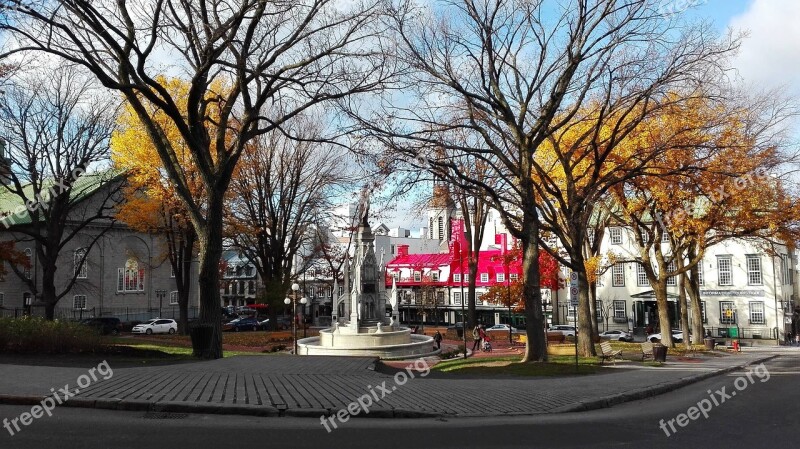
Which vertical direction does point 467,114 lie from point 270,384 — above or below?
above

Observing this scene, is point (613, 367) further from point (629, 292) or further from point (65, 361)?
point (629, 292)

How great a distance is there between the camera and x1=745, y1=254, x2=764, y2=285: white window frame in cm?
5206

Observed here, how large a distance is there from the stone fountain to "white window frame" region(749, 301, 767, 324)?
3385 cm

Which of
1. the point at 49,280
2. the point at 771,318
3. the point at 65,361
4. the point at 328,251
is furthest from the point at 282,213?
the point at 771,318

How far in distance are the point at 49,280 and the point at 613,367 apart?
29128 millimetres

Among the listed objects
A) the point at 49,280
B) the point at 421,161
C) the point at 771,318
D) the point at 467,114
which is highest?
the point at 467,114

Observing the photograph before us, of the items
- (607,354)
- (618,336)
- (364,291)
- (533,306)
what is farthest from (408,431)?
(618,336)

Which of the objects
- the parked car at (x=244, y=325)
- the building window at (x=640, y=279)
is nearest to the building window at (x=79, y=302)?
the parked car at (x=244, y=325)

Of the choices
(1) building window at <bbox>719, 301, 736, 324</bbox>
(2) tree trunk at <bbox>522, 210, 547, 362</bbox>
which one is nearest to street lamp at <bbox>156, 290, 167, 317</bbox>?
(2) tree trunk at <bbox>522, 210, 547, 362</bbox>

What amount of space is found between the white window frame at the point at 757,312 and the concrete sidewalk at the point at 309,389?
41747 mm

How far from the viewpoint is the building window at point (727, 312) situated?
52.7m

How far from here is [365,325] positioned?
3206 centimetres

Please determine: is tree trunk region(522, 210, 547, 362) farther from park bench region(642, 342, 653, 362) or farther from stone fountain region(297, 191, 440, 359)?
stone fountain region(297, 191, 440, 359)

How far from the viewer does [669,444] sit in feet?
27.1
